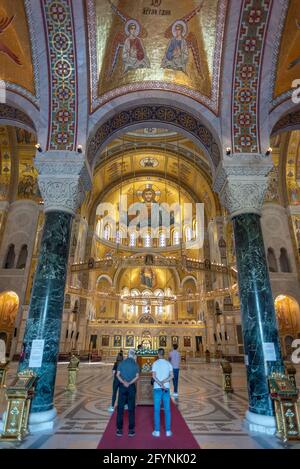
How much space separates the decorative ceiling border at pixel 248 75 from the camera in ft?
19.9

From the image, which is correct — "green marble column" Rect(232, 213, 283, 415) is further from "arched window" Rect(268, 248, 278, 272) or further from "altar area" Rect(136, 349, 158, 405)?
"arched window" Rect(268, 248, 278, 272)

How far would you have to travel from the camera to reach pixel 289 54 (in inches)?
252

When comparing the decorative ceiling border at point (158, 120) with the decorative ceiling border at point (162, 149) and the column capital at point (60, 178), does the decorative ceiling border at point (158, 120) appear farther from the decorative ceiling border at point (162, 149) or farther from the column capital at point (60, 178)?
the decorative ceiling border at point (162, 149)

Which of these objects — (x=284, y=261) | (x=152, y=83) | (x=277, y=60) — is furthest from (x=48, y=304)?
(x=284, y=261)

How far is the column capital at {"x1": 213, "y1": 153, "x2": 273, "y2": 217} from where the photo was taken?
234 inches

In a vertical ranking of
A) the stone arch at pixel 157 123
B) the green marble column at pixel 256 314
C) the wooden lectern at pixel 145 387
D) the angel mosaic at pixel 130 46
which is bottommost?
the wooden lectern at pixel 145 387

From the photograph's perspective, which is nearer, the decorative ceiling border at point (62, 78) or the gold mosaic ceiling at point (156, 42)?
the decorative ceiling border at point (62, 78)

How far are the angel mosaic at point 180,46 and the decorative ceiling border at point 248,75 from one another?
3.39 ft

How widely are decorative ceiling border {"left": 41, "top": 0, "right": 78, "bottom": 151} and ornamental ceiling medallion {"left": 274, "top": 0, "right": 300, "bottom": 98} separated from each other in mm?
4647

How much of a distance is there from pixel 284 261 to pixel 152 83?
12.3 m

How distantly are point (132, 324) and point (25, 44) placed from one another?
1892 cm

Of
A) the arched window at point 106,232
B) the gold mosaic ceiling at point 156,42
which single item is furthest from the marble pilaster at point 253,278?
the arched window at point 106,232

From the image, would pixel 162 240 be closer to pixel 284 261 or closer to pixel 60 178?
pixel 284 261
